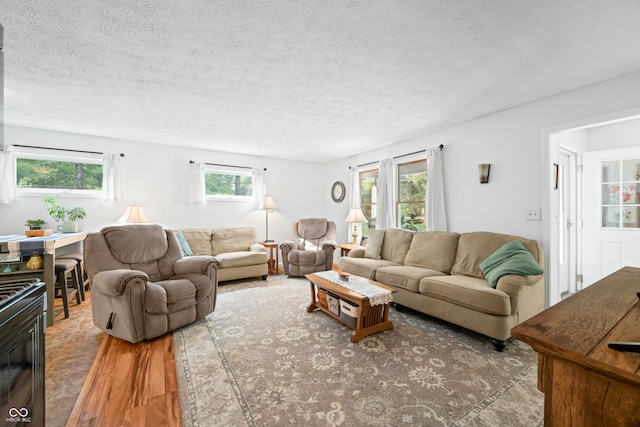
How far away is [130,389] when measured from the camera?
5.46 ft

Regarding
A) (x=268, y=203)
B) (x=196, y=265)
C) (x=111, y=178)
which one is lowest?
(x=196, y=265)

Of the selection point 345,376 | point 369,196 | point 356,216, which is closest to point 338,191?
point 369,196

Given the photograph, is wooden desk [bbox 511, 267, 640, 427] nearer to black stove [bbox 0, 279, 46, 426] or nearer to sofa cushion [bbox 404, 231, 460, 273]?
black stove [bbox 0, 279, 46, 426]

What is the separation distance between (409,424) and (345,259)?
2529 mm

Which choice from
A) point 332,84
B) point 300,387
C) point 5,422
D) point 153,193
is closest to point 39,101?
point 153,193

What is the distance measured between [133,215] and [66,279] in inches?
45.1

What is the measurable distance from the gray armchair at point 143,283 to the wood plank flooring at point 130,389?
0.19 m

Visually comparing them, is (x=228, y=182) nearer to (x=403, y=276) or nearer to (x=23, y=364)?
(x=403, y=276)

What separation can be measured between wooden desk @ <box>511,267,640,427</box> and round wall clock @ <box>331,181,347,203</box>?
4961 millimetres

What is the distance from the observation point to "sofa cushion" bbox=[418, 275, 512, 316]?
2.14m

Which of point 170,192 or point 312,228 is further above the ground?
point 170,192

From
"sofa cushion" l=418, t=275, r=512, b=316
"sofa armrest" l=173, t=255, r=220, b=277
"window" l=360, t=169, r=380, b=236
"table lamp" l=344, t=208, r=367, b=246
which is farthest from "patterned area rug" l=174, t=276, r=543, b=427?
"window" l=360, t=169, r=380, b=236

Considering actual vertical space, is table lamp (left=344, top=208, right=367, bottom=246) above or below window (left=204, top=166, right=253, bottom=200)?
below

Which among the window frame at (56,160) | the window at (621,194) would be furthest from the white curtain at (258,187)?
the window at (621,194)
